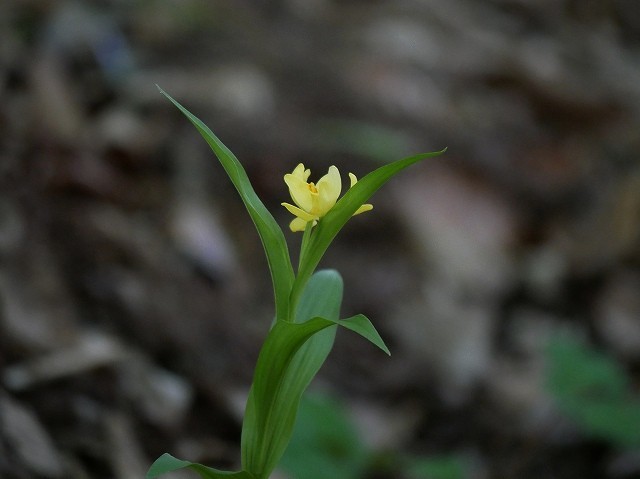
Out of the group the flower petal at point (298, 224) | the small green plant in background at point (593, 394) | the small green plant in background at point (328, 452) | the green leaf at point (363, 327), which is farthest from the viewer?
the small green plant in background at point (593, 394)

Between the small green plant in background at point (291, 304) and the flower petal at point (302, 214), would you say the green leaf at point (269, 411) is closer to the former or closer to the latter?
the small green plant in background at point (291, 304)

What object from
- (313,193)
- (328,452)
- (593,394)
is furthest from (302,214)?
(593,394)

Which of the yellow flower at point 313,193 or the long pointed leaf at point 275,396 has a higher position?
the yellow flower at point 313,193

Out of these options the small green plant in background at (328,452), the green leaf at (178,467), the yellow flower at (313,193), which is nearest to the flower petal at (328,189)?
the yellow flower at (313,193)

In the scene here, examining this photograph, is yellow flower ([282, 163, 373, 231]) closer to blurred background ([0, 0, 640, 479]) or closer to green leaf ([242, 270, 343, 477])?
green leaf ([242, 270, 343, 477])

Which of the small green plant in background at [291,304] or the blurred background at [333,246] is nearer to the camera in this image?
the small green plant in background at [291,304]

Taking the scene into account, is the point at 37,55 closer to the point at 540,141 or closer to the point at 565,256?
the point at 565,256

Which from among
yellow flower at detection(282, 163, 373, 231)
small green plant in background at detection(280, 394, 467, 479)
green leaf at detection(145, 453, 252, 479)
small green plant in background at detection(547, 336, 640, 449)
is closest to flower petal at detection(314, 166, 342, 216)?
yellow flower at detection(282, 163, 373, 231)

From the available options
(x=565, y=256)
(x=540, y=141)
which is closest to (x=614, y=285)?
(x=565, y=256)
